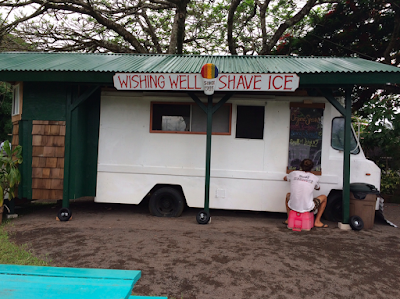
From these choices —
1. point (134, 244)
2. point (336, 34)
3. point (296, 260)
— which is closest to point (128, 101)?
point (134, 244)

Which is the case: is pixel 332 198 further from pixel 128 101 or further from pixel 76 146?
pixel 76 146

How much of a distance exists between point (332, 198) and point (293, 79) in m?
2.50

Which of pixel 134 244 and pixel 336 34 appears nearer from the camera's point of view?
pixel 134 244

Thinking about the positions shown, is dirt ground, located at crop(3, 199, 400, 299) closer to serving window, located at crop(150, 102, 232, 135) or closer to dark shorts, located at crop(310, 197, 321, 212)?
dark shorts, located at crop(310, 197, 321, 212)

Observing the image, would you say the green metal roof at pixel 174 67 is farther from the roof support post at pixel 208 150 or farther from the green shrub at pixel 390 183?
Result: the green shrub at pixel 390 183

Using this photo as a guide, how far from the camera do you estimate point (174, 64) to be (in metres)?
5.71

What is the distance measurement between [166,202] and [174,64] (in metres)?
2.76

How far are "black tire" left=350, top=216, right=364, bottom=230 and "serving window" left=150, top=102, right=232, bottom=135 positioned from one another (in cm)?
281

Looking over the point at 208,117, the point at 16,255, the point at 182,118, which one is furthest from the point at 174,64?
the point at 16,255

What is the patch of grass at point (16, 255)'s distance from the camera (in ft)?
11.5

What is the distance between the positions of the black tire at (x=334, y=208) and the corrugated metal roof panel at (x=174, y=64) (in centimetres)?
238

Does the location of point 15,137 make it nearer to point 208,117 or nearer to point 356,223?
point 208,117

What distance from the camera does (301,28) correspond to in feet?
38.1

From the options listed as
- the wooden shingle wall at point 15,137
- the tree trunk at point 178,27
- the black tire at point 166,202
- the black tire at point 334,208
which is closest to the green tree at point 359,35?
the tree trunk at point 178,27
